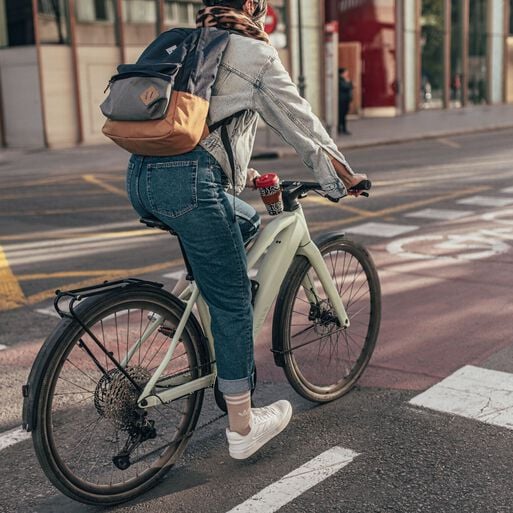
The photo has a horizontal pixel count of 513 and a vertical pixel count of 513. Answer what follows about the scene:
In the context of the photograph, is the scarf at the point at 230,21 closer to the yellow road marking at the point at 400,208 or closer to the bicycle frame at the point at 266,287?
the bicycle frame at the point at 266,287

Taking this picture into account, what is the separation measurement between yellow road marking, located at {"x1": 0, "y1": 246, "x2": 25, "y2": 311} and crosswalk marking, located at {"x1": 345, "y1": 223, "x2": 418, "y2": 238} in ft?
10.9

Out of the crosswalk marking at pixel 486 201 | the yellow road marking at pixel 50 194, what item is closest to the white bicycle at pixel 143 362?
the crosswalk marking at pixel 486 201

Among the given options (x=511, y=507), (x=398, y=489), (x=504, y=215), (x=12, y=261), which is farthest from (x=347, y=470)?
(x=504, y=215)

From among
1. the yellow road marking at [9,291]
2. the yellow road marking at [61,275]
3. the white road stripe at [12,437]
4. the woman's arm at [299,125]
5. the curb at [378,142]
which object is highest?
the woman's arm at [299,125]

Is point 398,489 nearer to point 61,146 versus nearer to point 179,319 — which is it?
point 179,319

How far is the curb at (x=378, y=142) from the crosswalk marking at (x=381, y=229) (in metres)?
8.84

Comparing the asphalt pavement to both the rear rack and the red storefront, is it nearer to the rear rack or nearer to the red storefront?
the rear rack

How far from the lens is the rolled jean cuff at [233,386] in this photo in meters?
3.31

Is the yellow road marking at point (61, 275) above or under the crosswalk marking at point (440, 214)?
above

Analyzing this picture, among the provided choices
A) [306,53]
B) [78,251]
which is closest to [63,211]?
[78,251]

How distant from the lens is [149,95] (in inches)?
113

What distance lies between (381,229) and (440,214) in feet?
3.99

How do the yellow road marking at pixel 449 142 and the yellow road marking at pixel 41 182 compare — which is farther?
the yellow road marking at pixel 449 142

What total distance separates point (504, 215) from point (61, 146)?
14282 mm
